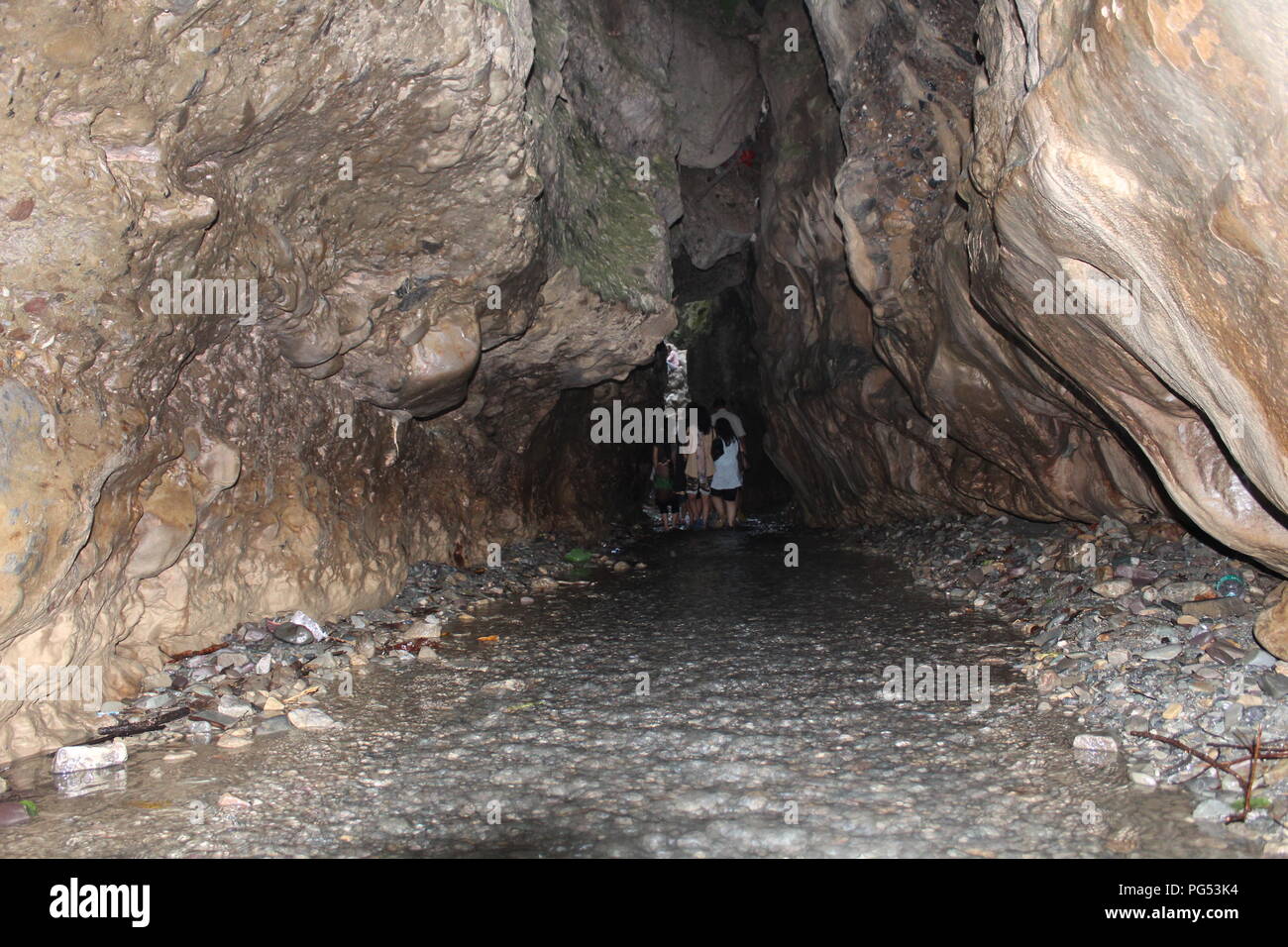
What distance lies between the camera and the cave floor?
106 inches

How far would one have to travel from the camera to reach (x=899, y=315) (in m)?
7.98

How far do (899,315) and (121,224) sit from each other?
6115 mm

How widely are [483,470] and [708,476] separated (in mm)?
5283

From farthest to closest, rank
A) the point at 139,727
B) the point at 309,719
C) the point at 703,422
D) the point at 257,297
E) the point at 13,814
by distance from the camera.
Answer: the point at 703,422 < the point at 257,297 < the point at 309,719 < the point at 139,727 < the point at 13,814

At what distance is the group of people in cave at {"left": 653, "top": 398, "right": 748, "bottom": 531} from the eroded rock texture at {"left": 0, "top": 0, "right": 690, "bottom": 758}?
15.0 ft

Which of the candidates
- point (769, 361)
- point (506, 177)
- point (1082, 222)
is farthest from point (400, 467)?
point (769, 361)

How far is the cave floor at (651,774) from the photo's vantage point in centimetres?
269

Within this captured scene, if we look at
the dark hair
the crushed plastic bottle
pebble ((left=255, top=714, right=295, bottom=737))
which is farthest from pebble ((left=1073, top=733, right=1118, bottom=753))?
the dark hair

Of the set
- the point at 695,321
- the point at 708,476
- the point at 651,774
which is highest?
the point at 695,321

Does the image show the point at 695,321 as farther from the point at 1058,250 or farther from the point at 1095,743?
the point at 1095,743

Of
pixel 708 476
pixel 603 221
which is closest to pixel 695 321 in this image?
pixel 708 476

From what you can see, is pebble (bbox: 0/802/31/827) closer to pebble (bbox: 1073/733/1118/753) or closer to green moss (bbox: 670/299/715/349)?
pebble (bbox: 1073/733/1118/753)

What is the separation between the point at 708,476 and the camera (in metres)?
13.3

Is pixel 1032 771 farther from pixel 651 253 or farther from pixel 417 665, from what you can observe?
pixel 651 253
